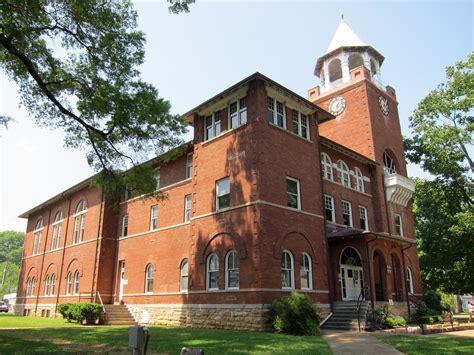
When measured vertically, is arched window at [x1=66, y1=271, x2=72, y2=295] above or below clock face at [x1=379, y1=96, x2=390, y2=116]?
below

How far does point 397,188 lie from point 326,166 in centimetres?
662

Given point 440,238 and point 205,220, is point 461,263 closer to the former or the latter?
point 440,238

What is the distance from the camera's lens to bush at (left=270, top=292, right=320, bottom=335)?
16.2 meters

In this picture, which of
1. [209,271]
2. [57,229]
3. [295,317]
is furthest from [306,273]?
[57,229]

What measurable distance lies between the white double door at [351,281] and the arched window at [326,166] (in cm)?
537

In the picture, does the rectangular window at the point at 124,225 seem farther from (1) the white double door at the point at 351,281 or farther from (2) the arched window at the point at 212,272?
(1) the white double door at the point at 351,281

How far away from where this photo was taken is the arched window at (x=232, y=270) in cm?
1873

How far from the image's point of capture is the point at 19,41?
15766 millimetres

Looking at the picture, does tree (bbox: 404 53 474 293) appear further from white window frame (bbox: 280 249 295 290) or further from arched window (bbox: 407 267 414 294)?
white window frame (bbox: 280 249 295 290)

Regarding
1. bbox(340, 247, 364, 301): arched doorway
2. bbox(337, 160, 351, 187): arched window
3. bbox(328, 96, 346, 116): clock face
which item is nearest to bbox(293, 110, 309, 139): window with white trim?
bbox(337, 160, 351, 187): arched window

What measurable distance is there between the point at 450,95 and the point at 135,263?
1124 inches

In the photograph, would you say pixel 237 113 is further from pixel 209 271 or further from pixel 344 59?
→ pixel 344 59

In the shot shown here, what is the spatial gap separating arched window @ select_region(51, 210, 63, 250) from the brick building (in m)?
2.61

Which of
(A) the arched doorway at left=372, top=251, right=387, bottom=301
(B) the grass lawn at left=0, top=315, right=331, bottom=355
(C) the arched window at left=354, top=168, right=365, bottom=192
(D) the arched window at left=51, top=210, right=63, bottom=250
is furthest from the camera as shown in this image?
(D) the arched window at left=51, top=210, right=63, bottom=250
